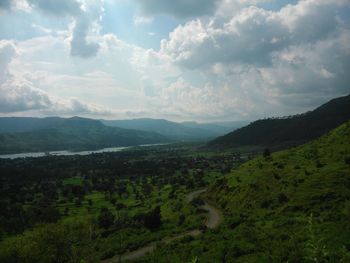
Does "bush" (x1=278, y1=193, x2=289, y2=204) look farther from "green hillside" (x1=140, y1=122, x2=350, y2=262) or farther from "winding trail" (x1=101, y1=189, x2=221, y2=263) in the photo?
"winding trail" (x1=101, y1=189, x2=221, y2=263)

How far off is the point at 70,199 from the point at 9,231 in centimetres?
4821

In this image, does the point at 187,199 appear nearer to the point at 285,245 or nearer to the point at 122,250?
the point at 122,250

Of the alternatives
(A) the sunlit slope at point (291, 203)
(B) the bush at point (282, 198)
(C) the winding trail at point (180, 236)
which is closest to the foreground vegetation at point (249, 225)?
(A) the sunlit slope at point (291, 203)

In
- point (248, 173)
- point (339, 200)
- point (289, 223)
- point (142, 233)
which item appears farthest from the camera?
point (248, 173)

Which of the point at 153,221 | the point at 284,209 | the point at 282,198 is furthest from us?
the point at 153,221

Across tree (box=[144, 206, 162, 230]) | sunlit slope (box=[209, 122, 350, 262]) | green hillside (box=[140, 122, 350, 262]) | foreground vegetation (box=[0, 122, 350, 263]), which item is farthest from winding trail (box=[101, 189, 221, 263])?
tree (box=[144, 206, 162, 230])

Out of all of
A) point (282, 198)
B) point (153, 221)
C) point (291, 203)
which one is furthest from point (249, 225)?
point (153, 221)

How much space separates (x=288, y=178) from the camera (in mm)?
72000

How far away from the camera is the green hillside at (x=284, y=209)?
119 feet

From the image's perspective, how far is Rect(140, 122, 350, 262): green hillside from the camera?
36.4 m

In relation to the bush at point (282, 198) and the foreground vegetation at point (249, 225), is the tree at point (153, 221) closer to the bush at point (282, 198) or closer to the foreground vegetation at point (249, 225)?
the foreground vegetation at point (249, 225)

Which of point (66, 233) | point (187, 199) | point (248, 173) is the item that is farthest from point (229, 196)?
point (66, 233)

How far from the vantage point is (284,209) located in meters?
57.9

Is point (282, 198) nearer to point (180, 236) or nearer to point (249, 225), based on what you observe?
point (249, 225)
